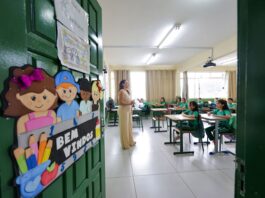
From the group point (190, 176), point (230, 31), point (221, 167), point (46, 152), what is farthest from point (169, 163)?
point (230, 31)

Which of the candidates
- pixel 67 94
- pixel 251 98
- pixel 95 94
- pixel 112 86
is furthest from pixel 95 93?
pixel 112 86

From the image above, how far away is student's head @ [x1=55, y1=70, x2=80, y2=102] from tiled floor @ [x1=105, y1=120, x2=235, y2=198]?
5.54ft

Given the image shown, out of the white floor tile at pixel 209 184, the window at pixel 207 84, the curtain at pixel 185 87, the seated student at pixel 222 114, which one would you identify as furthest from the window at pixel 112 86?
the white floor tile at pixel 209 184

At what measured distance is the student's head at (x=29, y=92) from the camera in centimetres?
54

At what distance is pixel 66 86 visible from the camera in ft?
2.82

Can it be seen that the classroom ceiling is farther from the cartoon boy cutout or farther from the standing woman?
the cartoon boy cutout

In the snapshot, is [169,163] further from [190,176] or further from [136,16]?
[136,16]

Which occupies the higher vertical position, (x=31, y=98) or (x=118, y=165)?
(x=31, y=98)

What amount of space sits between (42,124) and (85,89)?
1.50 ft

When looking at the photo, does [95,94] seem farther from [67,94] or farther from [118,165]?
[118,165]

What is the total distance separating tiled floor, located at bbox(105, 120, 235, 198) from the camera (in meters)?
2.04

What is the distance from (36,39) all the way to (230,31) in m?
4.79

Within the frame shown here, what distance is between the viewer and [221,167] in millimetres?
2693

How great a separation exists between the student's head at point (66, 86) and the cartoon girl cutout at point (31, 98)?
44 millimetres
